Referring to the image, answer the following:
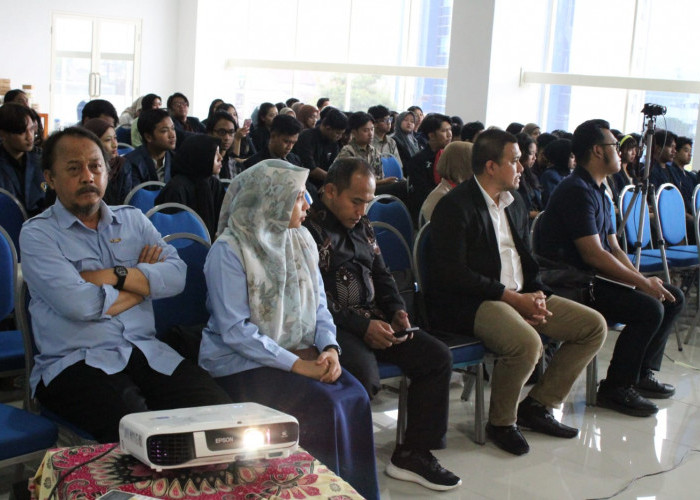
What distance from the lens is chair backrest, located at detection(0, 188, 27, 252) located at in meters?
3.42

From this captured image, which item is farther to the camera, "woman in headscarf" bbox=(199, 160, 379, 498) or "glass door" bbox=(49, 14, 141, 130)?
"glass door" bbox=(49, 14, 141, 130)

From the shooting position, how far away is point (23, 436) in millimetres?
1892

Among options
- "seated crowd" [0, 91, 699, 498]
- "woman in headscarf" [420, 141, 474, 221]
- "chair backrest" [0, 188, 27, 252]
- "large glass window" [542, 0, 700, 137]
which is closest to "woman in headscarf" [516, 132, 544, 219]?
"seated crowd" [0, 91, 699, 498]

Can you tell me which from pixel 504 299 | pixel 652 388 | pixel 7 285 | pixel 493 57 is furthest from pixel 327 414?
pixel 493 57

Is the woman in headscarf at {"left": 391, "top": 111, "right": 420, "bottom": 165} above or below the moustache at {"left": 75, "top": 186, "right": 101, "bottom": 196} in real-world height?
above

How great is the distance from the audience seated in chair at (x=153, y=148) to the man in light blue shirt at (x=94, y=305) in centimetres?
211

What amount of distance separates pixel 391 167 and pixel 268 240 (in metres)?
4.50

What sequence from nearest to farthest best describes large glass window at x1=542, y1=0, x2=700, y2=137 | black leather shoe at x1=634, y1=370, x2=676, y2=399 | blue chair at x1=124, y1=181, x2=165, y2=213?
1. blue chair at x1=124, y1=181, x2=165, y2=213
2. black leather shoe at x1=634, y1=370, x2=676, y2=399
3. large glass window at x1=542, y1=0, x2=700, y2=137

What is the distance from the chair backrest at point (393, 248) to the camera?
356 centimetres

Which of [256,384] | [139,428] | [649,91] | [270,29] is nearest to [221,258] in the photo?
[256,384]

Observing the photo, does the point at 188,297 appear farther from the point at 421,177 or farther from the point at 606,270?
the point at 421,177

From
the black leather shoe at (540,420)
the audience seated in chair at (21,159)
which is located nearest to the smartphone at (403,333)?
the black leather shoe at (540,420)

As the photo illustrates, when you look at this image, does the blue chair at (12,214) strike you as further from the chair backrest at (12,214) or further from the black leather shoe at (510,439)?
the black leather shoe at (510,439)

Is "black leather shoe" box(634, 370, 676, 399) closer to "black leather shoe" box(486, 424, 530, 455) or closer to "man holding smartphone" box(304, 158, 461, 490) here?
"black leather shoe" box(486, 424, 530, 455)
